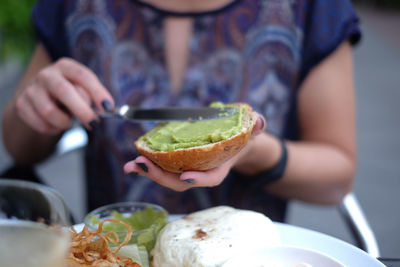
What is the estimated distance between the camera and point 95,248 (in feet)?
2.90

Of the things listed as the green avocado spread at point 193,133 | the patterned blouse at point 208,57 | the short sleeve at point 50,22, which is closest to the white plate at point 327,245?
the green avocado spread at point 193,133

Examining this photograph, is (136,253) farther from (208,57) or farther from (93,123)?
(208,57)

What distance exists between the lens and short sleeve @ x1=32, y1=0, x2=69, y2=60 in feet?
5.95

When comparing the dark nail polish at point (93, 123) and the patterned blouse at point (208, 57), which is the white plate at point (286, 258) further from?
the patterned blouse at point (208, 57)

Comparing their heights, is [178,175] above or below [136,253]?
above

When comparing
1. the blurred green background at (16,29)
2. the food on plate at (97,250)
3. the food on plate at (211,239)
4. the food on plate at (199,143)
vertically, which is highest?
the food on plate at (199,143)

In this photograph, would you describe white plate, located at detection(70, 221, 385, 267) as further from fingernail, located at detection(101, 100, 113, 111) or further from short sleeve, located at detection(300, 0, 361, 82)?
short sleeve, located at detection(300, 0, 361, 82)

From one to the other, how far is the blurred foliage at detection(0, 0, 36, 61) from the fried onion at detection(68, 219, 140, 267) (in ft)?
16.5

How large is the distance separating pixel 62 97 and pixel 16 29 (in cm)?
525

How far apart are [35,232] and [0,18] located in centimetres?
579

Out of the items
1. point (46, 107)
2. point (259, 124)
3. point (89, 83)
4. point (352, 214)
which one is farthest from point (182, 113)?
point (352, 214)

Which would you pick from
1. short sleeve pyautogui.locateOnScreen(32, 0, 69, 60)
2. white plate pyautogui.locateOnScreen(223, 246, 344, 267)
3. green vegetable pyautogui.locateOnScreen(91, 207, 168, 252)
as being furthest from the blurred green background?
white plate pyautogui.locateOnScreen(223, 246, 344, 267)

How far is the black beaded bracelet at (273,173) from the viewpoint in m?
1.47

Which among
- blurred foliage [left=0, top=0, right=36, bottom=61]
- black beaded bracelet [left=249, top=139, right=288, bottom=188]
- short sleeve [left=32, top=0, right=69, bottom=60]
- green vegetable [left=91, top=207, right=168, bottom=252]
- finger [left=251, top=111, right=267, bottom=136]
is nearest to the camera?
green vegetable [left=91, top=207, right=168, bottom=252]
